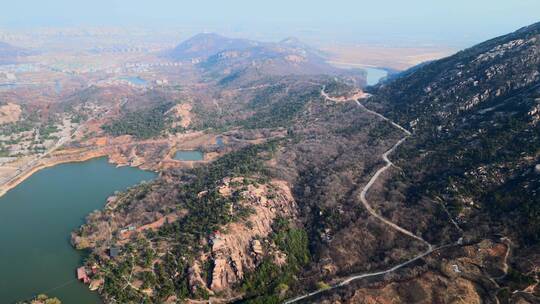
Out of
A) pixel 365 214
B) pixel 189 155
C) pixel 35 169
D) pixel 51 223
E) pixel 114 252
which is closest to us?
pixel 114 252

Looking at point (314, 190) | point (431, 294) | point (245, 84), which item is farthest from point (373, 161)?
point (245, 84)

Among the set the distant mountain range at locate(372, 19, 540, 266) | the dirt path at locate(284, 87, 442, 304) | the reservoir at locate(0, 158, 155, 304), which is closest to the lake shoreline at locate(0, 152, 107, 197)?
the reservoir at locate(0, 158, 155, 304)

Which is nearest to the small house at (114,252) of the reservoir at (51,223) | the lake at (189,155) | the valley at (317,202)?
the valley at (317,202)

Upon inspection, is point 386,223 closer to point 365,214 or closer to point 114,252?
point 365,214

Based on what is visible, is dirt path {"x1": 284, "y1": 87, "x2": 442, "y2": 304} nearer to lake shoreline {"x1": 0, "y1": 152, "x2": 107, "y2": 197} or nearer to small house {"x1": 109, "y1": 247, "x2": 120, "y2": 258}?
small house {"x1": 109, "y1": 247, "x2": 120, "y2": 258}

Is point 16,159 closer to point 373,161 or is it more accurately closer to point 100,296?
point 100,296

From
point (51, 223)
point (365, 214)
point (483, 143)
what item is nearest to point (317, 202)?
point (365, 214)
